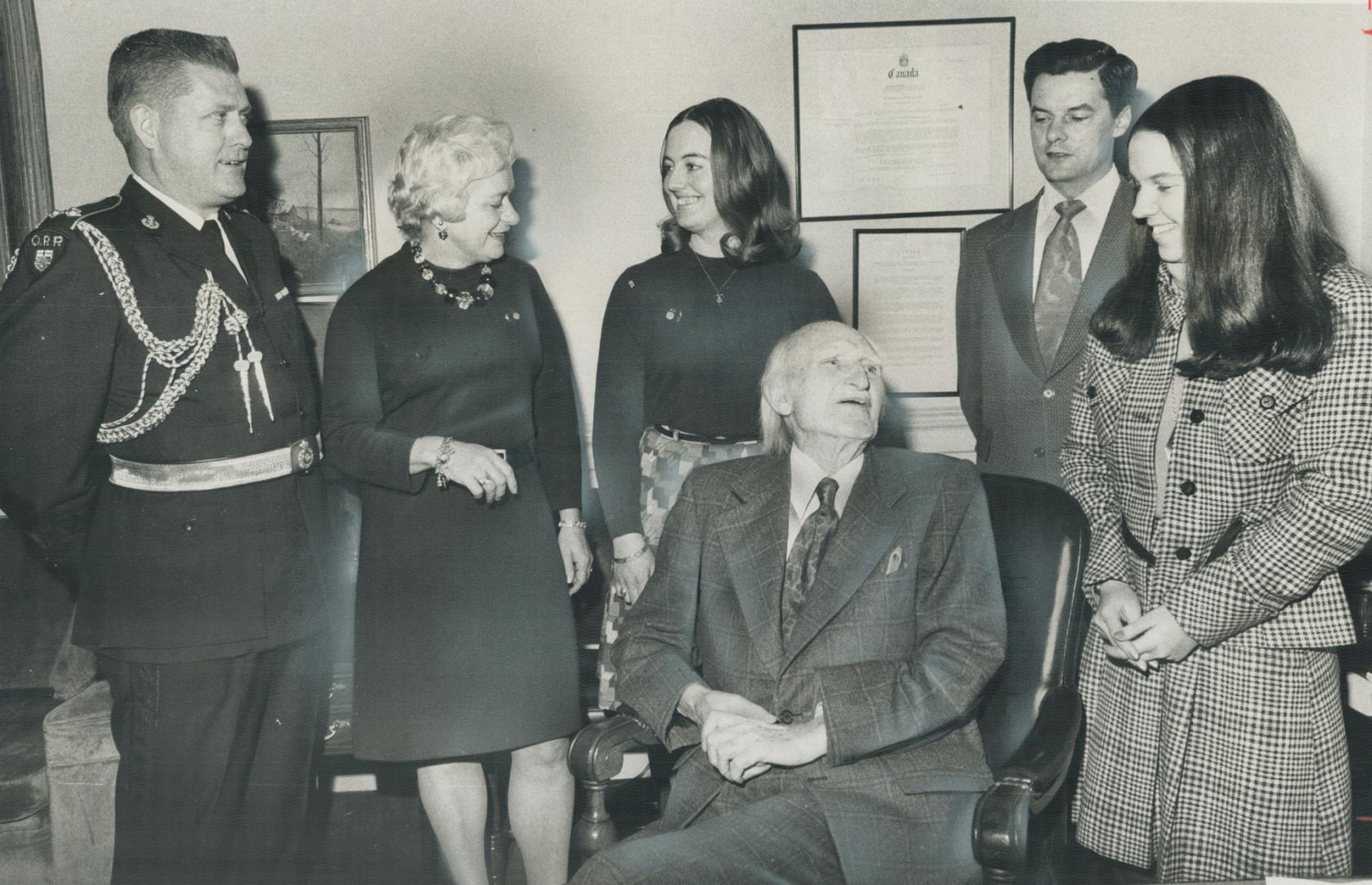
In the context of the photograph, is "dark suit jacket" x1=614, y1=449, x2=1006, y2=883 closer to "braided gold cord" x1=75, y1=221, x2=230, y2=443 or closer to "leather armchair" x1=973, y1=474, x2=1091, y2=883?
"leather armchair" x1=973, y1=474, x2=1091, y2=883

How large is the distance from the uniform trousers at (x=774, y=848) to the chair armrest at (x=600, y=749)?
4.8 inches

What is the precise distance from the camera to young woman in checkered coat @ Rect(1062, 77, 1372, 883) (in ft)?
5.38

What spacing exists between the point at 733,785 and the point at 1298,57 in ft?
6.63

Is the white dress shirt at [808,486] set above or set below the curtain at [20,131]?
below

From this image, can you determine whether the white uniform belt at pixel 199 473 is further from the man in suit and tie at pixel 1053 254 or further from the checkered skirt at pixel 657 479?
the man in suit and tie at pixel 1053 254

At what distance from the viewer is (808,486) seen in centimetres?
196

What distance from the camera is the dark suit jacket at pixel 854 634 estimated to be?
176 centimetres

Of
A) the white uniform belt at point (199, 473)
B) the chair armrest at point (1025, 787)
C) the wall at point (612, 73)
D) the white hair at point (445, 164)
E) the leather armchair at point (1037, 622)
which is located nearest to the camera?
the chair armrest at point (1025, 787)

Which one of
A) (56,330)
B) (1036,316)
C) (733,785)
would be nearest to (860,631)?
(733,785)

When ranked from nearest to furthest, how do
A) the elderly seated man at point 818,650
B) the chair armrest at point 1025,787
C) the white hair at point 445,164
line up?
the chair armrest at point 1025,787
the elderly seated man at point 818,650
the white hair at point 445,164

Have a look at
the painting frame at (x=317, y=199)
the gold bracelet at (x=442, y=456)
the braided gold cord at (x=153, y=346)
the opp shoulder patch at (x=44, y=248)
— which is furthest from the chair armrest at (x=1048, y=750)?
the opp shoulder patch at (x=44, y=248)

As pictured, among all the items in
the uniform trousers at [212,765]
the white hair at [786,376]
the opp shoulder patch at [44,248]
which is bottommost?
the uniform trousers at [212,765]

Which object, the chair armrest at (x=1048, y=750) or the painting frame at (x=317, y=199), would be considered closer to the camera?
the chair armrest at (x=1048, y=750)

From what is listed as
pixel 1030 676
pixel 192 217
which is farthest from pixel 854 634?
pixel 192 217
